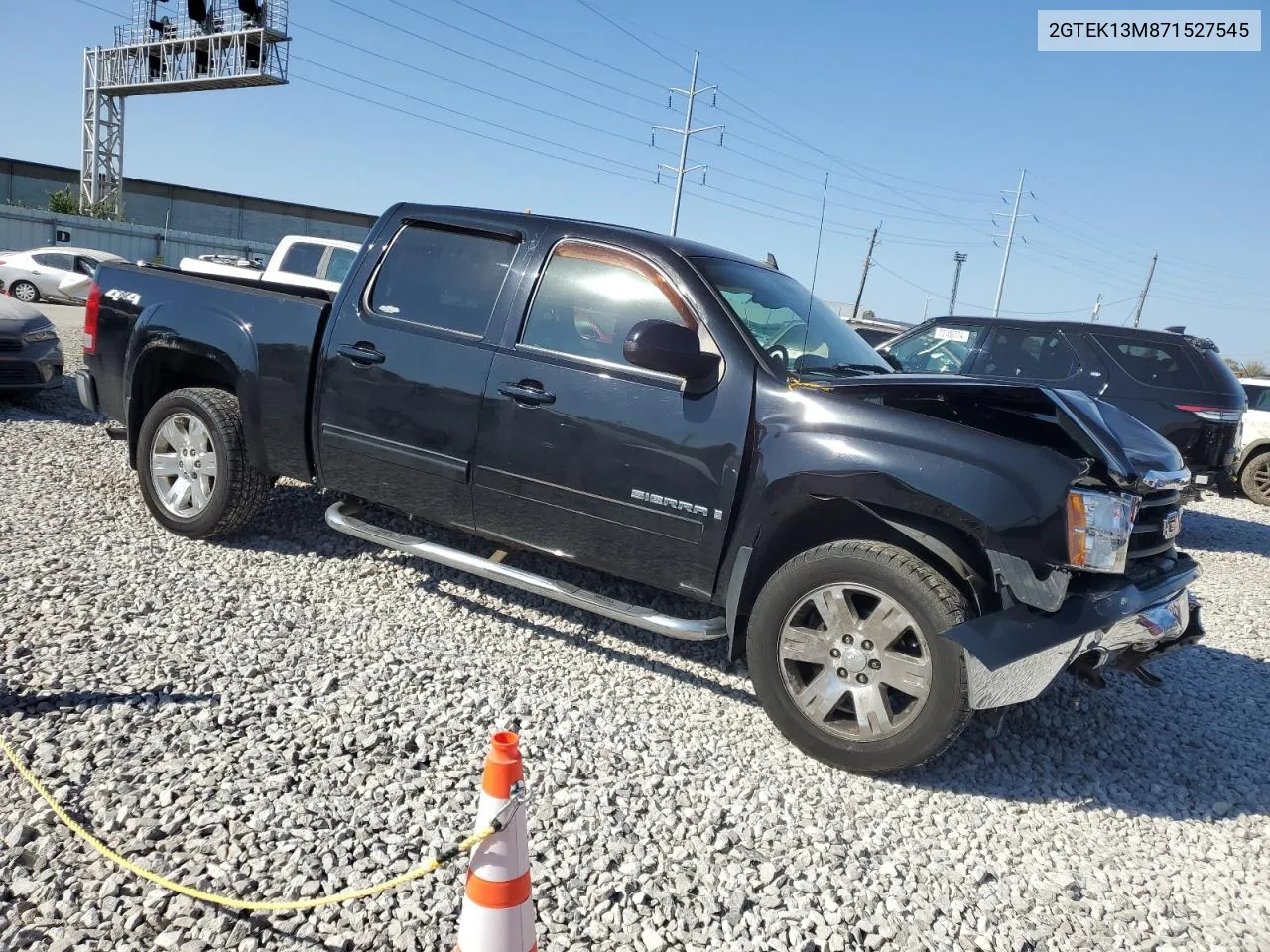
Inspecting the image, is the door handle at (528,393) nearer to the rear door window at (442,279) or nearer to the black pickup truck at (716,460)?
the black pickup truck at (716,460)

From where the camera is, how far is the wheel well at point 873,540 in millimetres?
3232

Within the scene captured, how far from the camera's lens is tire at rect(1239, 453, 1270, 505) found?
36.9ft

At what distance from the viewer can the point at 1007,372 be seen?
334 inches

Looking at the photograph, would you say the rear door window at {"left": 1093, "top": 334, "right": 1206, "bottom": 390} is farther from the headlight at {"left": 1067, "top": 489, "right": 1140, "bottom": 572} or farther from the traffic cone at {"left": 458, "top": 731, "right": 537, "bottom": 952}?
the traffic cone at {"left": 458, "top": 731, "right": 537, "bottom": 952}

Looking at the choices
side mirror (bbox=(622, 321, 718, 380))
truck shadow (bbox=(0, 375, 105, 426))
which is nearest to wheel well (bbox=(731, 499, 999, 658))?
side mirror (bbox=(622, 321, 718, 380))

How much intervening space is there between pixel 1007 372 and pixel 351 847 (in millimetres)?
7695

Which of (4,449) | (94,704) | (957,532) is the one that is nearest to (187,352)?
(94,704)

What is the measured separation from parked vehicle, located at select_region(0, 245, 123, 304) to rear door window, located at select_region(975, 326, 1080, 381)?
21074 millimetres

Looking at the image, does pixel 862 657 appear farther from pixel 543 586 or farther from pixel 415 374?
pixel 415 374

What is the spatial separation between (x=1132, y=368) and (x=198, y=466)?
7749 mm

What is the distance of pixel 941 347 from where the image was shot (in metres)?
8.91

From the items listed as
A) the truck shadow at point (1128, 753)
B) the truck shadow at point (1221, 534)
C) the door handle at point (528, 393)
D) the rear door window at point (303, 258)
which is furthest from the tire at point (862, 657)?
the rear door window at point (303, 258)

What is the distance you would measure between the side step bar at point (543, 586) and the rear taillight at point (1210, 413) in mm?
6068

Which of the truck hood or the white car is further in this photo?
the white car
